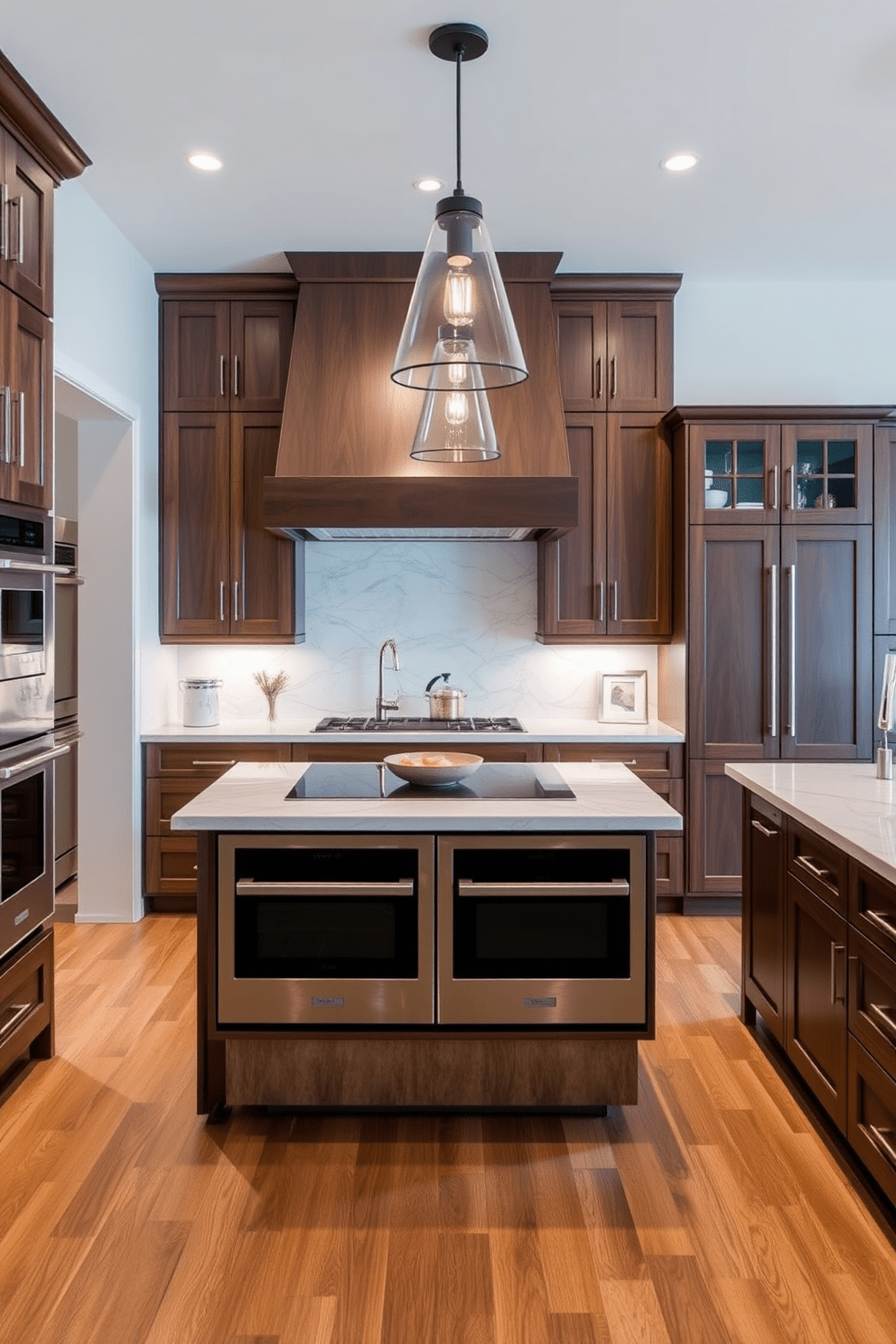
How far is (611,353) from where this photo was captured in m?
4.74

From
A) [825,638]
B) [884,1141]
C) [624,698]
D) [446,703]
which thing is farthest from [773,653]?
[884,1141]

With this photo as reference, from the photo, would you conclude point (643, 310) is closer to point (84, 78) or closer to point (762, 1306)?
point (84, 78)

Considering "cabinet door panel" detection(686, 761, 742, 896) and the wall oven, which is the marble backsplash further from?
the wall oven

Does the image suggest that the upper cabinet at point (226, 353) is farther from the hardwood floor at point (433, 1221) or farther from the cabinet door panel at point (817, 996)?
the cabinet door panel at point (817, 996)

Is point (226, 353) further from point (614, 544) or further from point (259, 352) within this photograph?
point (614, 544)

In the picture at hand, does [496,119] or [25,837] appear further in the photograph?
[496,119]

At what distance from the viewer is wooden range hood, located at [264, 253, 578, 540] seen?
413 cm

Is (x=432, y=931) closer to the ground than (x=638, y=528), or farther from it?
closer to the ground

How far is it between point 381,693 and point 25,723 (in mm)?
2286

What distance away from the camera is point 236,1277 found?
6.57ft

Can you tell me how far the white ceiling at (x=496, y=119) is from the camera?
107 inches

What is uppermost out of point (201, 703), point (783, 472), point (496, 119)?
point (496, 119)

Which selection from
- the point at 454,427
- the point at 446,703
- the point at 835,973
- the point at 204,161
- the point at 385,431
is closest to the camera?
the point at 835,973

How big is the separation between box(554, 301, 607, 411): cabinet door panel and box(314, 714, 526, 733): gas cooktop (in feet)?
5.09
